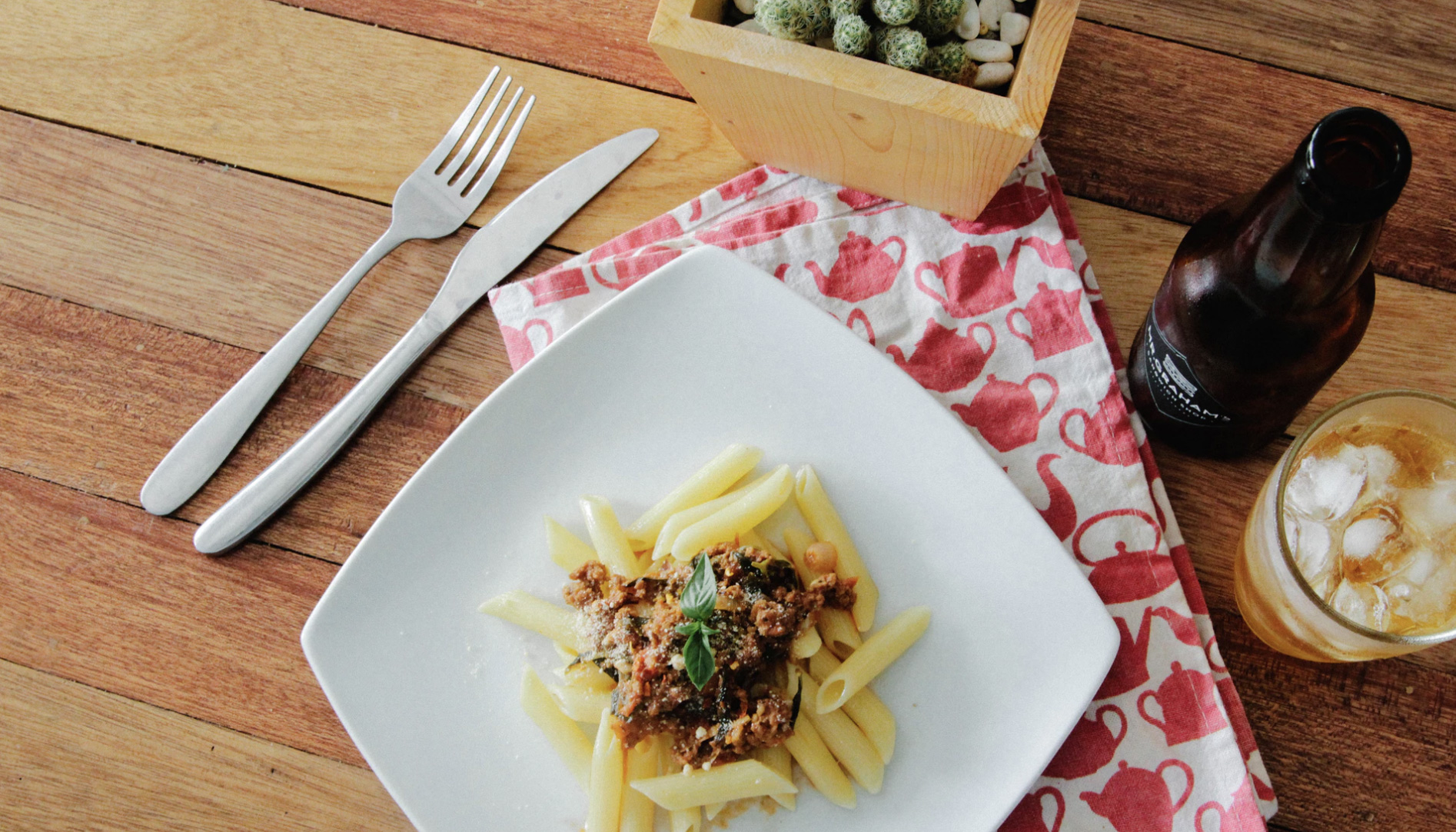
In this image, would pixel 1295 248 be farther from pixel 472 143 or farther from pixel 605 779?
pixel 472 143

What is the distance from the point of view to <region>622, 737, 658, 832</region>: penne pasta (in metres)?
1.15

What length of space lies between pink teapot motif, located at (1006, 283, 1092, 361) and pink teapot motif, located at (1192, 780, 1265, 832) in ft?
1.93

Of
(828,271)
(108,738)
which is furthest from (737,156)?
(108,738)

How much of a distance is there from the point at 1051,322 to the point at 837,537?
430mm

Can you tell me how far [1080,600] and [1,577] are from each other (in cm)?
150

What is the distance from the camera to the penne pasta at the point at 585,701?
116 centimetres

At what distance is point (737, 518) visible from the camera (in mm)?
1173

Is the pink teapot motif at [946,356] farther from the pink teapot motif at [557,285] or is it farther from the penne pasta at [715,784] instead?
the penne pasta at [715,784]

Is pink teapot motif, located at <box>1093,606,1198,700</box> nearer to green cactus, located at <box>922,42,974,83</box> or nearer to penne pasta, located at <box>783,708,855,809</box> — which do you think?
penne pasta, located at <box>783,708,855,809</box>

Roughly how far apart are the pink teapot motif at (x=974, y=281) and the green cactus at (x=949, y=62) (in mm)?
309

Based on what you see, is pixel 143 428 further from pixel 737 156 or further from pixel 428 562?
pixel 737 156

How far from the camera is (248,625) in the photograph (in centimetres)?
137

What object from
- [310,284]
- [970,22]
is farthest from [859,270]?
[310,284]

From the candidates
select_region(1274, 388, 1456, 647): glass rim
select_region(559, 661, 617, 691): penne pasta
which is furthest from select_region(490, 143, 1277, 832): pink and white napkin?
select_region(559, 661, 617, 691): penne pasta
